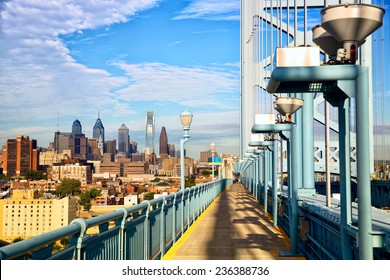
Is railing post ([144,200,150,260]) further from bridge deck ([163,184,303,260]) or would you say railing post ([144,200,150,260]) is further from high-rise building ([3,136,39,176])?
high-rise building ([3,136,39,176])

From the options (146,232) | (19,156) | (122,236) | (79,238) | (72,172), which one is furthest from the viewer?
(72,172)

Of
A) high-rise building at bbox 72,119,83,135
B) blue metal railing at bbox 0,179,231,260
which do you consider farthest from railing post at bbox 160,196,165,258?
high-rise building at bbox 72,119,83,135

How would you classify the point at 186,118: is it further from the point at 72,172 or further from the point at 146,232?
the point at 72,172

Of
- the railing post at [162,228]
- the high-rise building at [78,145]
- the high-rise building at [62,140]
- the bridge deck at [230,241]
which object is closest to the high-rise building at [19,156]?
the bridge deck at [230,241]

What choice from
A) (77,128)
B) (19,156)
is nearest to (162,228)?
(19,156)

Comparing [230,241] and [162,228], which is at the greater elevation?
[162,228]

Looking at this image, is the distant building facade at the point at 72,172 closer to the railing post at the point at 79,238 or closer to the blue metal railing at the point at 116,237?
the blue metal railing at the point at 116,237

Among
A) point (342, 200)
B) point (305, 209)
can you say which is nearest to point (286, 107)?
point (305, 209)
